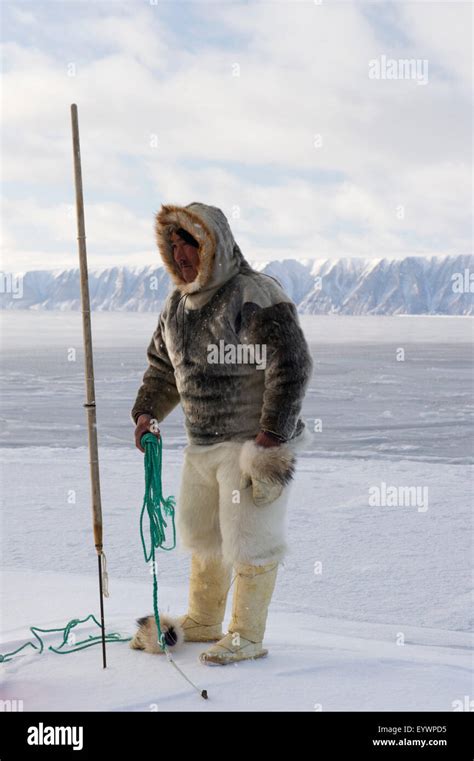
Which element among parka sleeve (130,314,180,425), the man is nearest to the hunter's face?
the man

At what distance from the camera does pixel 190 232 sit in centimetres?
255

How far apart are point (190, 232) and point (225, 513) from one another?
3.08ft

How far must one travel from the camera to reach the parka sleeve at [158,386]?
282 cm

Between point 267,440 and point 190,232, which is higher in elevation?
point 190,232

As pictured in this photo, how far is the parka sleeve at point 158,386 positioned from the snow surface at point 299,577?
0.54 metres

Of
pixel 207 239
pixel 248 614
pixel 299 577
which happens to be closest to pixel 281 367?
pixel 207 239

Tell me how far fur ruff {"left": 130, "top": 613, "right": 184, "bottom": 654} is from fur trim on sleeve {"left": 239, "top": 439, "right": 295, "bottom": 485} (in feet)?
2.14

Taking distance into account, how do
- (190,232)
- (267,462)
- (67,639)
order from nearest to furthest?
(267,462) < (190,232) < (67,639)

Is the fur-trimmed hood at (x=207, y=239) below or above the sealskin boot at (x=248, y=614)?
above

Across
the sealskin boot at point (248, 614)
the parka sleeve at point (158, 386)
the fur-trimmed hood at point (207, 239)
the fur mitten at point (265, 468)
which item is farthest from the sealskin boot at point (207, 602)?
the fur-trimmed hood at point (207, 239)

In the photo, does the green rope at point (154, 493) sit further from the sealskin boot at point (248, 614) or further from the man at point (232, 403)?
the sealskin boot at point (248, 614)

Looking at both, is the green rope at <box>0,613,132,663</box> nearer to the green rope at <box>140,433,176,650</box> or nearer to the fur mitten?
the green rope at <box>140,433,176,650</box>

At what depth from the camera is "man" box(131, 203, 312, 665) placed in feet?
8.09

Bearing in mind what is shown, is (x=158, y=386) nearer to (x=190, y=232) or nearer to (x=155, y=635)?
(x=190, y=232)
